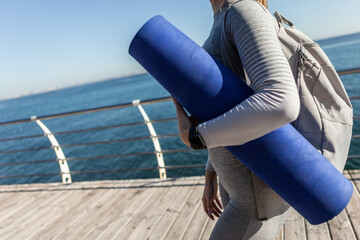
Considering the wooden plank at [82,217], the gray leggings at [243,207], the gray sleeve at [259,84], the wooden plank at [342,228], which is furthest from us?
the wooden plank at [82,217]

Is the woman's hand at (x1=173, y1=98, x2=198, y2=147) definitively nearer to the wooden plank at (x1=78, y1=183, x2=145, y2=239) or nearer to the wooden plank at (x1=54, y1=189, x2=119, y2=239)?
the wooden plank at (x1=78, y1=183, x2=145, y2=239)

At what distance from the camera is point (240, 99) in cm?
67

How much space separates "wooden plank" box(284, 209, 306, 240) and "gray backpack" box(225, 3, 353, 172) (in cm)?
133

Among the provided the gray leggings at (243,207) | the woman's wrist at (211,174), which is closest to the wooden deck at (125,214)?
the woman's wrist at (211,174)

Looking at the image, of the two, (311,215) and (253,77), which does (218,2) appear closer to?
(253,77)

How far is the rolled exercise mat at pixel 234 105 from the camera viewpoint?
0.67 metres

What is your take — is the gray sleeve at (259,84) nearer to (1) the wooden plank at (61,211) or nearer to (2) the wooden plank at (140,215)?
(2) the wooden plank at (140,215)

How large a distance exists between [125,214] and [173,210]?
0.53m

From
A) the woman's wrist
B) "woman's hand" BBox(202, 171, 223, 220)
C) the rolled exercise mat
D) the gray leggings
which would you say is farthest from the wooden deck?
the rolled exercise mat

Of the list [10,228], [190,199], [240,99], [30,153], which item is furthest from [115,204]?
[30,153]

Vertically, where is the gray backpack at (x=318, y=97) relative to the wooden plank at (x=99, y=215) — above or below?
above

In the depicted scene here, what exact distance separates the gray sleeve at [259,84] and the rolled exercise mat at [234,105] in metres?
0.06

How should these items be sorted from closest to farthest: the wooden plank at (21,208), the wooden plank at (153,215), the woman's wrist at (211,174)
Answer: the woman's wrist at (211,174)
the wooden plank at (153,215)
the wooden plank at (21,208)

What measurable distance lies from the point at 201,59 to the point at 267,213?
0.55 meters
